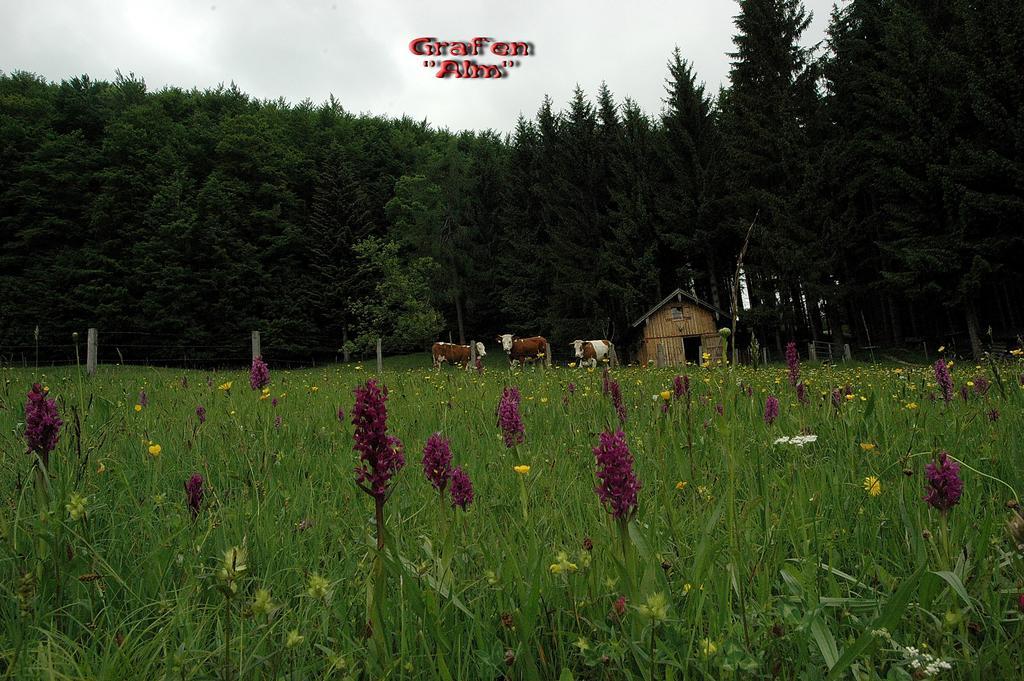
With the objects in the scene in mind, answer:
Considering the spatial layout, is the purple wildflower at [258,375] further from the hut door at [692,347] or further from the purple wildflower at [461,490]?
the hut door at [692,347]

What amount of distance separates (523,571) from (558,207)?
132 feet

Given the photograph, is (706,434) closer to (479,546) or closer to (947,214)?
(479,546)

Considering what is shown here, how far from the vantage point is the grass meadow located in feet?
3.94

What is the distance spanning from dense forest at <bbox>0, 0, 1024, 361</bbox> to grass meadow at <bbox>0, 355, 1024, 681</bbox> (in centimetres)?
1917

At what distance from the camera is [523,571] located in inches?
66.0

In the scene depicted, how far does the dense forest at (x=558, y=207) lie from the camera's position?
2338 centimetres

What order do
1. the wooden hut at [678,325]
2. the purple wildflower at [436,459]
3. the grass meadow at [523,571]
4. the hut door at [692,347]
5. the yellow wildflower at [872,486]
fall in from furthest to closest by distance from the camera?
the hut door at [692,347] < the wooden hut at [678,325] < the yellow wildflower at [872,486] < the purple wildflower at [436,459] < the grass meadow at [523,571]

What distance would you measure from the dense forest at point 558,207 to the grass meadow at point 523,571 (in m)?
19.2

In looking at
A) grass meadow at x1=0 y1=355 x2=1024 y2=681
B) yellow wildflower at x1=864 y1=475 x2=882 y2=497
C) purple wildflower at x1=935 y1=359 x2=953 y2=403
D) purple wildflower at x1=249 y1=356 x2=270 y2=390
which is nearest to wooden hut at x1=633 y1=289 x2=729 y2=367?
purple wildflower at x1=935 y1=359 x2=953 y2=403

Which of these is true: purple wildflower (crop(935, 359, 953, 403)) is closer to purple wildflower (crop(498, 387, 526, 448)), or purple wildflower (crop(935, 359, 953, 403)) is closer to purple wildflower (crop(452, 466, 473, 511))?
purple wildflower (crop(498, 387, 526, 448))

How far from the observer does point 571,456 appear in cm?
321

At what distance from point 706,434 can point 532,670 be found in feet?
8.31

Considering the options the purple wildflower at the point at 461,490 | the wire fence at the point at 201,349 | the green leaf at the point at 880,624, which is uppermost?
the wire fence at the point at 201,349

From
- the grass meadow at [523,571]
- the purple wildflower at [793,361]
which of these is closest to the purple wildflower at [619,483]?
the grass meadow at [523,571]
